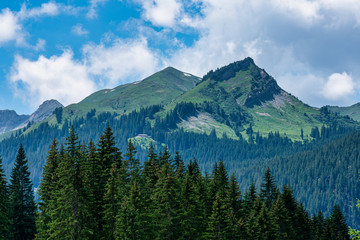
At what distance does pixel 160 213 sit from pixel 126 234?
257 inches

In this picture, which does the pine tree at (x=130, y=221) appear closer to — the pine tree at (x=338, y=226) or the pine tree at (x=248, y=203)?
the pine tree at (x=248, y=203)

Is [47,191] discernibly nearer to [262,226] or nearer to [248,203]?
[262,226]

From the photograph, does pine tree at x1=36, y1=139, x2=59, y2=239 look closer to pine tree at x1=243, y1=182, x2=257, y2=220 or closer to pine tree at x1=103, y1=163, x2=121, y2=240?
pine tree at x1=103, y1=163, x2=121, y2=240

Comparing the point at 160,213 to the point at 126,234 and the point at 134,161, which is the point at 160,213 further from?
the point at 134,161

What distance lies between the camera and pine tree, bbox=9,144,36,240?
64.4 m

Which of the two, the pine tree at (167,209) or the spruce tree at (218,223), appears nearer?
the pine tree at (167,209)

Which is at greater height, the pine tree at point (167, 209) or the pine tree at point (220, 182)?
the pine tree at point (220, 182)

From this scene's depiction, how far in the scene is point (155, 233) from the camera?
162ft

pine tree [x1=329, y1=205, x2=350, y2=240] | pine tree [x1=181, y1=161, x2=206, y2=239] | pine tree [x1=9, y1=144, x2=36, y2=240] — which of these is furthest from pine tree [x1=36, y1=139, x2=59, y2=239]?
pine tree [x1=329, y1=205, x2=350, y2=240]

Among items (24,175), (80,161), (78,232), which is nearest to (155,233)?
(78,232)

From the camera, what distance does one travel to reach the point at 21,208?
65812mm

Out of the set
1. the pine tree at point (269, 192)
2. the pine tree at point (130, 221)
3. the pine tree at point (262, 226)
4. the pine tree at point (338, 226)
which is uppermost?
the pine tree at point (269, 192)

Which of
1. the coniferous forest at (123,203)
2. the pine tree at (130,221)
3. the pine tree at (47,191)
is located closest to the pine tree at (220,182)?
the coniferous forest at (123,203)

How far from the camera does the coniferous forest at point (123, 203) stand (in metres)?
45.5
